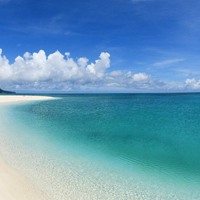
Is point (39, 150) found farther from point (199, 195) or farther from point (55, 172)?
point (199, 195)

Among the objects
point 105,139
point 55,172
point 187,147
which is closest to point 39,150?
point 55,172

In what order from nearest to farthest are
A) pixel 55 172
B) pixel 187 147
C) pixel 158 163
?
pixel 55 172 → pixel 158 163 → pixel 187 147

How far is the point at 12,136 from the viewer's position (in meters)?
19.9

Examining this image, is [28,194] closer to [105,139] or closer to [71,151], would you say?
[71,151]

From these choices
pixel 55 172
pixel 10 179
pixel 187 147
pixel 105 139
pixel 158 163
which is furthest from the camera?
pixel 105 139

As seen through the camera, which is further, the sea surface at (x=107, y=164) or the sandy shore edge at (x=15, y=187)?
the sea surface at (x=107, y=164)

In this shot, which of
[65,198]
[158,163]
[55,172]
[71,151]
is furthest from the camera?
[71,151]

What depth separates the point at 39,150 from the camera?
15656mm

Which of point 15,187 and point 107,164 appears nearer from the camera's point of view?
point 15,187

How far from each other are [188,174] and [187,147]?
6080 mm

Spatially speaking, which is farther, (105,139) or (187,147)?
(105,139)

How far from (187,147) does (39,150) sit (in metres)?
12.2

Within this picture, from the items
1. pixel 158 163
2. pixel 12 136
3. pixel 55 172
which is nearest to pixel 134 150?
pixel 158 163

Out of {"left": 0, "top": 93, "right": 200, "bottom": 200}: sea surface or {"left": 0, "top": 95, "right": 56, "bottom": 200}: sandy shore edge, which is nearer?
{"left": 0, "top": 95, "right": 56, "bottom": 200}: sandy shore edge
